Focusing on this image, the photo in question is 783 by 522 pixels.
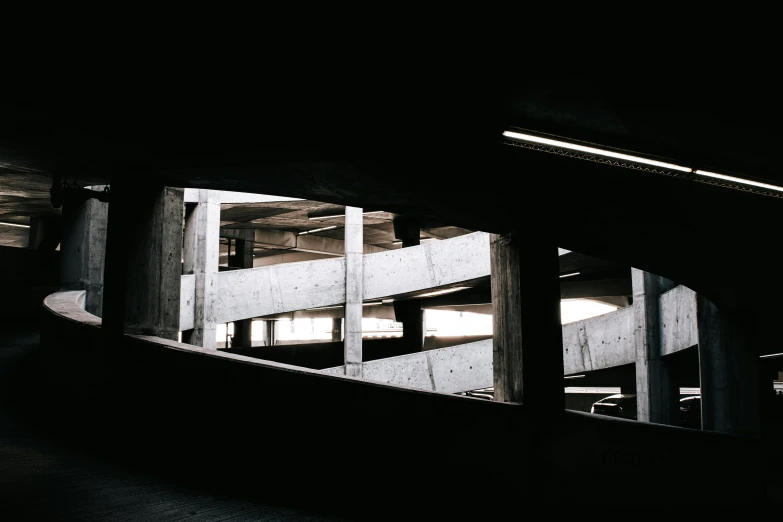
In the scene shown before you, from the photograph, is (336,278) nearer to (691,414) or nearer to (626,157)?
(691,414)

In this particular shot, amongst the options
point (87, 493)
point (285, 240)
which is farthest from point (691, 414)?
point (285, 240)

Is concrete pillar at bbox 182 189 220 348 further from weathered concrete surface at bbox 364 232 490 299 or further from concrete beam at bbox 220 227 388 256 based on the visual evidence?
concrete beam at bbox 220 227 388 256

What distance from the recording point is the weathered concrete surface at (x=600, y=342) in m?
15.9

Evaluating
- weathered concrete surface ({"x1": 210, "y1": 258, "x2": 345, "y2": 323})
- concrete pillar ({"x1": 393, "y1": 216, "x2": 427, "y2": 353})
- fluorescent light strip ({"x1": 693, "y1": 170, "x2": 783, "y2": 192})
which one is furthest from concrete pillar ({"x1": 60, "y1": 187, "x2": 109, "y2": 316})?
fluorescent light strip ({"x1": 693, "y1": 170, "x2": 783, "y2": 192})

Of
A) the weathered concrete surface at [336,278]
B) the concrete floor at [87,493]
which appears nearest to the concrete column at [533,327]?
the concrete floor at [87,493]

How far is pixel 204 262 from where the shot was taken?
Result: 750 inches

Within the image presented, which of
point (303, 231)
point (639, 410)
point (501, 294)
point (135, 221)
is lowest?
point (639, 410)

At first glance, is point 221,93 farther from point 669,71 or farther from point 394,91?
point 669,71

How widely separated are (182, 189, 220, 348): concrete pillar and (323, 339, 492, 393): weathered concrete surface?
164 inches

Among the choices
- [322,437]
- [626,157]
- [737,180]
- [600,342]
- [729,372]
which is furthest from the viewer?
[600,342]

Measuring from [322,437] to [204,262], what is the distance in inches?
547

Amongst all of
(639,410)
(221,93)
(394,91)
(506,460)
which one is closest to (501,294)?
(506,460)

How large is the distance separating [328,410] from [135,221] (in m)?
3.73

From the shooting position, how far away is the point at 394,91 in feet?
15.1
